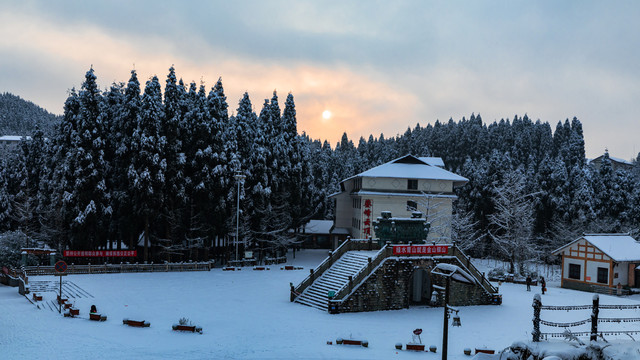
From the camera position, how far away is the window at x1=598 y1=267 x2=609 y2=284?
3853 cm

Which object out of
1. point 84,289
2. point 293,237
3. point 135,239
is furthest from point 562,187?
point 84,289

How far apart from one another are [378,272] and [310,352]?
1122 centimetres

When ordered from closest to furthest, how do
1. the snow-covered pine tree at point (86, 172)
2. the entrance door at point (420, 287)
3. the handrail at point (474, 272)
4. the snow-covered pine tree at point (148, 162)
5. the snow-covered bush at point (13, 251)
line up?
the handrail at point (474, 272), the entrance door at point (420, 287), the snow-covered bush at point (13, 251), the snow-covered pine tree at point (86, 172), the snow-covered pine tree at point (148, 162)

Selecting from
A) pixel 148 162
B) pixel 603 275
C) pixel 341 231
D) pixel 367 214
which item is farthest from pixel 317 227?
pixel 603 275

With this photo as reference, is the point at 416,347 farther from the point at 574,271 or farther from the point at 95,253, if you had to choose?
the point at 95,253

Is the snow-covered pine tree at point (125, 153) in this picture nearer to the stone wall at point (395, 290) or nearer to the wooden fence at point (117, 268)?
the wooden fence at point (117, 268)

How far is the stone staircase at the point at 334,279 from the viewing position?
29.0 meters

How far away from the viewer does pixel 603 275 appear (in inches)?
1528

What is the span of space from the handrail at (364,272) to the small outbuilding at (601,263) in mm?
20590

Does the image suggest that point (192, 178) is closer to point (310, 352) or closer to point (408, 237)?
point (408, 237)

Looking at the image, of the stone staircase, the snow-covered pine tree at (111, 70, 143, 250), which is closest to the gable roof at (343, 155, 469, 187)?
the stone staircase

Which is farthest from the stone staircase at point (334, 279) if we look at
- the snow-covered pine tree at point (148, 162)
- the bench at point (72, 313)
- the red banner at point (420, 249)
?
the snow-covered pine tree at point (148, 162)

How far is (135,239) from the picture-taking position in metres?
46.1

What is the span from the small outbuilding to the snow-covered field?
2733 millimetres
